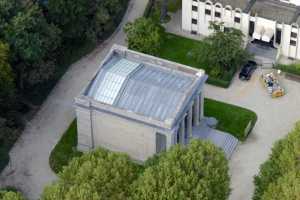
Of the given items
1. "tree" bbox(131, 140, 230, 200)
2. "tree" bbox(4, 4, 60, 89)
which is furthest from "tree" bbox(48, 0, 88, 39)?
"tree" bbox(131, 140, 230, 200)

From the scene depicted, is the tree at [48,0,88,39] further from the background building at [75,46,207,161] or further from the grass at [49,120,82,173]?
the grass at [49,120,82,173]

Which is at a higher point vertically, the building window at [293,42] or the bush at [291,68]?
the building window at [293,42]

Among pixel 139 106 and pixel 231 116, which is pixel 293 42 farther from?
pixel 139 106

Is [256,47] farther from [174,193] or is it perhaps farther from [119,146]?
[174,193]

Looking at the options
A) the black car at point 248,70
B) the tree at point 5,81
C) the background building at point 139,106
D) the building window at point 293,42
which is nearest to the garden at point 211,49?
the black car at point 248,70

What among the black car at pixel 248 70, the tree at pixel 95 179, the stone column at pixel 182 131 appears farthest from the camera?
the black car at pixel 248 70

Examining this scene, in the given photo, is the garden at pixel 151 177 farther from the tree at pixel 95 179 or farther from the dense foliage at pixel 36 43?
the dense foliage at pixel 36 43
